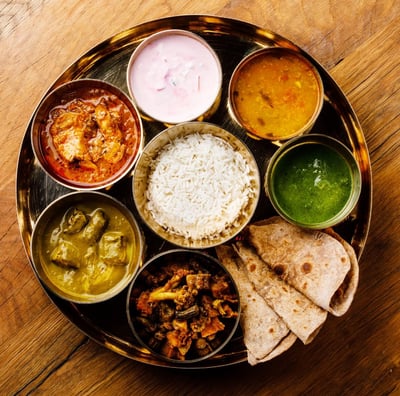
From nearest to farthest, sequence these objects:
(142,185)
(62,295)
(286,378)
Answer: (62,295) < (142,185) < (286,378)

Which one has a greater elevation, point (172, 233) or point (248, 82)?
point (248, 82)

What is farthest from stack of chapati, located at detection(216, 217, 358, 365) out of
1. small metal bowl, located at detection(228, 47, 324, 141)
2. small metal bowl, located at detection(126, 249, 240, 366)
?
small metal bowl, located at detection(228, 47, 324, 141)

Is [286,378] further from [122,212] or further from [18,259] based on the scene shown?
[18,259]

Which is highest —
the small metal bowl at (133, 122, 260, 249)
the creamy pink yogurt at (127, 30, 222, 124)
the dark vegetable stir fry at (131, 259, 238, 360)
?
the creamy pink yogurt at (127, 30, 222, 124)

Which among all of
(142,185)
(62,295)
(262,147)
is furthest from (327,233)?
(62,295)

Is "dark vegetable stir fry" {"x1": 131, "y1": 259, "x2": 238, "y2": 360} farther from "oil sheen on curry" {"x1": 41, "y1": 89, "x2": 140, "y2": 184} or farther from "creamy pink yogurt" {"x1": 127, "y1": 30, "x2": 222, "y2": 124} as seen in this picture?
"creamy pink yogurt" {"x1": 127, "y1": 30, "x2": 222, "y2": 124}

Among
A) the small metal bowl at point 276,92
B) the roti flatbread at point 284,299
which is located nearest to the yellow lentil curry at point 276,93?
the small metal bowl at point 276,92

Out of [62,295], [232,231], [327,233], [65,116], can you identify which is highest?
[65,116]
